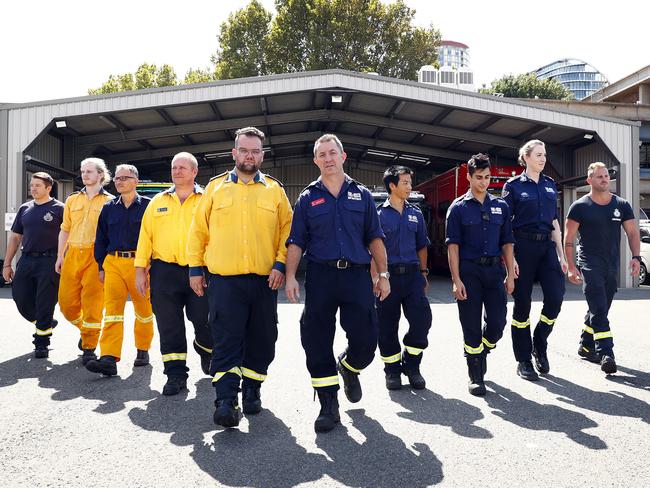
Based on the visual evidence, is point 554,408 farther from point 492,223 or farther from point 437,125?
point 437,125

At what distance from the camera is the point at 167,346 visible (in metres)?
5.03

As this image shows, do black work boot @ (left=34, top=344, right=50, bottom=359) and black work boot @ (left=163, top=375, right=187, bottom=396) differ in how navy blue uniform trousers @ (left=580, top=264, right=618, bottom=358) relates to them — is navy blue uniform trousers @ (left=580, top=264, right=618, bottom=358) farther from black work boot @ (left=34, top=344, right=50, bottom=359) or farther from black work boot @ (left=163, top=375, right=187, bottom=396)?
A: black work boot @ (left=34, top=344, right=50, bottom=359)

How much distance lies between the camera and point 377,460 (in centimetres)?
338

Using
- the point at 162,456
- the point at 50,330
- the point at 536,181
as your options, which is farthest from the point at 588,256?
the point at 50,330

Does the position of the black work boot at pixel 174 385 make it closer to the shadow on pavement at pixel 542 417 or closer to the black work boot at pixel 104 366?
the black work boot at pixel 104 366

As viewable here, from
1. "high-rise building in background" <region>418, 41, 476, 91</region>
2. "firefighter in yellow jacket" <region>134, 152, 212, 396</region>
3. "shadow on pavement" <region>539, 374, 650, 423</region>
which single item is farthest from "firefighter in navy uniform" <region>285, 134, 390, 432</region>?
"high-rise building in background" <region>418, 41, 476, 91</region>

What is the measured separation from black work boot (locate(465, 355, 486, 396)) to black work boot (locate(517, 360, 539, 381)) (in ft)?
2.15

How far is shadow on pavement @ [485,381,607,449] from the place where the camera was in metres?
3.78

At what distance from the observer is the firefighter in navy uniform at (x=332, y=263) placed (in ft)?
13.1

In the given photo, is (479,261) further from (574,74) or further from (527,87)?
(574,74)

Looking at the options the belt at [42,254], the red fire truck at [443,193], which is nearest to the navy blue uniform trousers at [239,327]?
the belt at [42,254]

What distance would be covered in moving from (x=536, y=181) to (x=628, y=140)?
1291 cm

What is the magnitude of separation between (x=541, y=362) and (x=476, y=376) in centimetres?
105

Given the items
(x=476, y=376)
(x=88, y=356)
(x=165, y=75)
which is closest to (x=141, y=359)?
(x=88, y=356)
